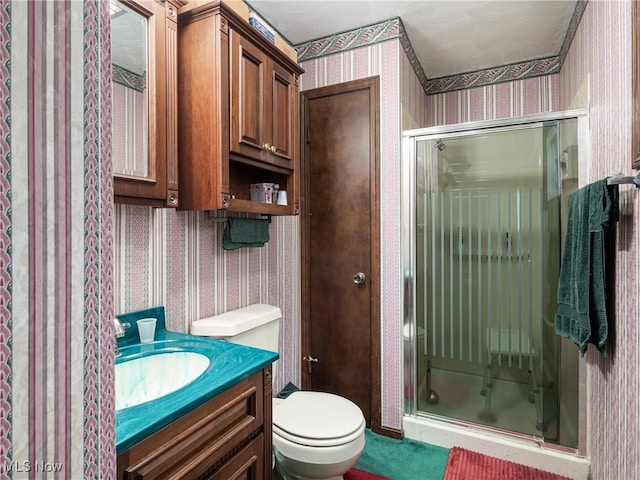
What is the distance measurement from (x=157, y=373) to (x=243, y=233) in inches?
29.7

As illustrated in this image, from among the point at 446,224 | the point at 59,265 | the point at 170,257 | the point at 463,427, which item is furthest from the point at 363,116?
the point at 59,265

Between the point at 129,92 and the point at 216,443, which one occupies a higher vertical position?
the point at 129,92

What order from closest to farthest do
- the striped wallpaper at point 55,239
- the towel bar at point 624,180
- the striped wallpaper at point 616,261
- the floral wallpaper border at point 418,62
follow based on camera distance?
1. the striped wallpaper at point 55,239
2. the towel bar at point 624,180
3. the striped wallpaper at point 616,261
4. the floral wallpaper border at point 418,62

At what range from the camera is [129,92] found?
1195 mm

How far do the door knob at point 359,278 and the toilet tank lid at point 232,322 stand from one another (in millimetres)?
654

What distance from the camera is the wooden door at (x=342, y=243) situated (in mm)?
2215

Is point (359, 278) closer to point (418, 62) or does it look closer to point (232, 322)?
point (232, 322)

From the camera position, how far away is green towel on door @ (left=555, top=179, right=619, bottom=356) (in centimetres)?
125

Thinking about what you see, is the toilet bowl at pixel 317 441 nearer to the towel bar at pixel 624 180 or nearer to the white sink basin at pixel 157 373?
the white sink basin at pixel 157 373

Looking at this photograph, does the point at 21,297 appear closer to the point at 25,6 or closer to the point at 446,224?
the point at 25,6

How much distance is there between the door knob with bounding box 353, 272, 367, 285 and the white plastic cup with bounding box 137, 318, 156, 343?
1.25 metres

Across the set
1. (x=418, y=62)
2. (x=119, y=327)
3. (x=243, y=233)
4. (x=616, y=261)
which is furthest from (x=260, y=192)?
(x=418, y=62)

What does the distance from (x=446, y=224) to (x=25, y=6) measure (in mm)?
2044

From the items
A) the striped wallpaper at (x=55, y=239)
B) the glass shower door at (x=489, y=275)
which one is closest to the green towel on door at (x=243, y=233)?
the glass shower door at (x=489, y=275)
